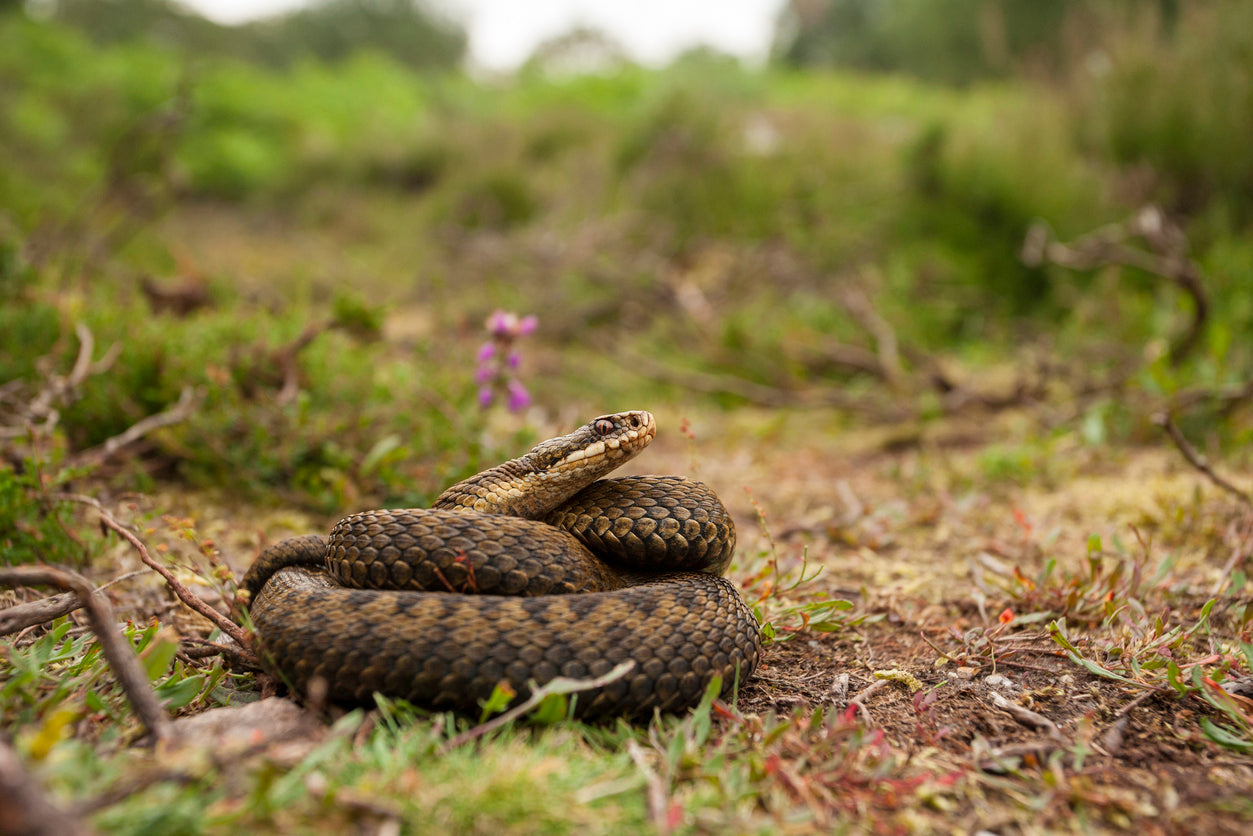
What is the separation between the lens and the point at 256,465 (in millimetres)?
4051

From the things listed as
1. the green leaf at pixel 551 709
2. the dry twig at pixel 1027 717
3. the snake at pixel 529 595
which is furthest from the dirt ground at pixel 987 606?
the green leaf at pixel 551 709

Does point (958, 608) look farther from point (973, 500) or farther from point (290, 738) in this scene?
point (290, 738)

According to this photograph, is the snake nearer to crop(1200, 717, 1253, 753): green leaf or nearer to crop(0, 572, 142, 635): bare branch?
crop(0, 572, 142, 635): bare branch

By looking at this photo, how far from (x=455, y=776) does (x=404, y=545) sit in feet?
2.45

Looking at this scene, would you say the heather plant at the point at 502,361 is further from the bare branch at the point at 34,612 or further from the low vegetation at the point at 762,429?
the bare branch at the point at 34,612

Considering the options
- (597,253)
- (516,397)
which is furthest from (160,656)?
(597,253)

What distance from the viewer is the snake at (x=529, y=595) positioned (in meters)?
2.07

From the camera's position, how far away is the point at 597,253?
9688 millimetres

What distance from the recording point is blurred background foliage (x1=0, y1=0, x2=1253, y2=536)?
A: 452cm

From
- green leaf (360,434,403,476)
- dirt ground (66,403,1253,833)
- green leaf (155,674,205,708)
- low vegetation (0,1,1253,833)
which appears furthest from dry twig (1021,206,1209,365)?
green leaf (155,674,205,708)

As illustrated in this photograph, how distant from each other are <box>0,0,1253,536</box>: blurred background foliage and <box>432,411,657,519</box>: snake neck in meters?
1.27

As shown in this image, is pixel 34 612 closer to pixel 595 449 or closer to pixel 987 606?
pixel 595 449

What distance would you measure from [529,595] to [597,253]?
7.77 metres

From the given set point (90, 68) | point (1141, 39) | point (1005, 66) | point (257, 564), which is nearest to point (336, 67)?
point (90, 68)
